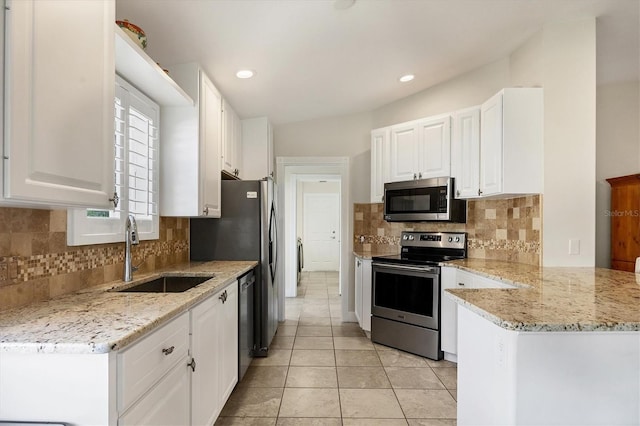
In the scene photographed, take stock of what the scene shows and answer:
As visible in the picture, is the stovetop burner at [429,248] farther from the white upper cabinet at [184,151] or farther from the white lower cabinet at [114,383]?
the white lower cabinet at [114,383]

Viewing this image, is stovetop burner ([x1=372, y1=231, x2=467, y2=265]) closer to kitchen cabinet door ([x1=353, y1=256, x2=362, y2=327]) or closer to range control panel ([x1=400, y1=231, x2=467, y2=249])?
range control panel ([x1=400, y1=231, x2=467, y2=249])

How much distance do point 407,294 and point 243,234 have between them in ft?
5.31

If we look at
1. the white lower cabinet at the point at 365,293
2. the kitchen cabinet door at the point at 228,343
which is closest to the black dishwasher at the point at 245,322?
the kitchen cabinet door at the point at 228,343

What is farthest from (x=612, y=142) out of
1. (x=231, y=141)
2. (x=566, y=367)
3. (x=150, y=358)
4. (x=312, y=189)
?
(x=312, y=189)

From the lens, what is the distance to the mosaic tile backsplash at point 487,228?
263 centimetres

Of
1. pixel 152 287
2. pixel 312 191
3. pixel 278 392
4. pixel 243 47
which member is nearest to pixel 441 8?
pixel 243 47

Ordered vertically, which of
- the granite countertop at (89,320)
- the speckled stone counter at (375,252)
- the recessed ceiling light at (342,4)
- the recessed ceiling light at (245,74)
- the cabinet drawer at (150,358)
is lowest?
the cabinet drawer at (150,358)

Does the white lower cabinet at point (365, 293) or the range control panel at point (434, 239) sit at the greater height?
the range control panel at point (434, 239)

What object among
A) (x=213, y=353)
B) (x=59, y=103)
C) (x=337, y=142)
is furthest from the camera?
(x=337, y=142)

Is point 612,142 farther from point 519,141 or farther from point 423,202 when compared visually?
point 423,202

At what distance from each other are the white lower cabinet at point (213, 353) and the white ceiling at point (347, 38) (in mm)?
1583

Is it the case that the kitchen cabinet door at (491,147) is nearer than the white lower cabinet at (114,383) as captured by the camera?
No

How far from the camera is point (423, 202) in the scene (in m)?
3.23

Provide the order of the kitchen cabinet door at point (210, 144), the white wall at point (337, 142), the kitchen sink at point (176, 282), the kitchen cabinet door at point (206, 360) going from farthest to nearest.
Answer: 1. the white wall at point (337, 142)
2. the kitchen cabinet door at point (210, 144)
3. the kitchen sink at point (176, 282)
4. the kitchen cabinet door at point (206, 360)
